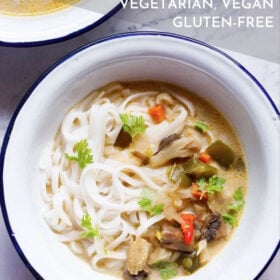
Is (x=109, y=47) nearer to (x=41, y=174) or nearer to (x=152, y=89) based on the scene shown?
(x=152, y=89)

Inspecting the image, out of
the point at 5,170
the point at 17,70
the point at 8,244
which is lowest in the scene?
the point at 8,244

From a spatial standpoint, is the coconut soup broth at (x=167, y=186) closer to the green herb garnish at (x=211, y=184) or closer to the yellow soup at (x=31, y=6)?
the green herb garnish at (x=211, y=184)

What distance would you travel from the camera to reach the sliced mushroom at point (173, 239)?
2.86m

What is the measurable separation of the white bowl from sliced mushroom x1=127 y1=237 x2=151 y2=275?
0.85m

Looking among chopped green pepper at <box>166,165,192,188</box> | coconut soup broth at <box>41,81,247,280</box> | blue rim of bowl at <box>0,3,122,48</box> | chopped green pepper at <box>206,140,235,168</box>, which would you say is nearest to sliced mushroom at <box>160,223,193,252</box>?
coconut soup broth at <box>41,81,247,280</box>

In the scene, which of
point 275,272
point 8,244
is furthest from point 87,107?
point 275,272

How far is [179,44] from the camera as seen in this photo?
9.08 ft

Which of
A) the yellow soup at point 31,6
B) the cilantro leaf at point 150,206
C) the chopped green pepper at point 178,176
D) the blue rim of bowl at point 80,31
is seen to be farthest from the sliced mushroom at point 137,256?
the yellow soup at point 31,6

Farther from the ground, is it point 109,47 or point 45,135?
point 109,47

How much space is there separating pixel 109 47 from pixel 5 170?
61 centimetres

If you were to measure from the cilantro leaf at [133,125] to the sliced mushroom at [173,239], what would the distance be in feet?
1.28

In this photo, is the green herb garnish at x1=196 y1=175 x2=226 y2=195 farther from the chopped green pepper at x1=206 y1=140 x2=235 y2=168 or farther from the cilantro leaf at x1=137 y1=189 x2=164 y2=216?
the cilantro leaf at x1=137 y1=189 x2=164 y2=216

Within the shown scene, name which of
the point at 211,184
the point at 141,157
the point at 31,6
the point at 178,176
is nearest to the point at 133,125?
the point at 141,157

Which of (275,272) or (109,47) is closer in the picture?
(109,47)
